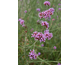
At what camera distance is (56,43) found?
3.59 feet

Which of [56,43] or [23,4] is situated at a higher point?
[23,4]
